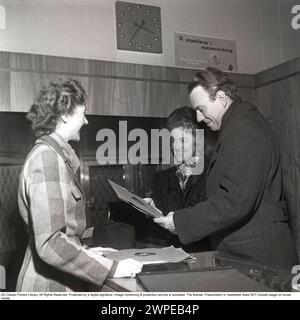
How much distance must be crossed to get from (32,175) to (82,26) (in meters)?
0.88

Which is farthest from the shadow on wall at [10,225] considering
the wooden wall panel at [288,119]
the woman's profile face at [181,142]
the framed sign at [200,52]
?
the wooden wall panel at [288,119]

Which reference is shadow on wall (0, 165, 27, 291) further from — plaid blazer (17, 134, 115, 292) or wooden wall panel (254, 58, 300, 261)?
wooden wall panel (254, 58, 300, 261)

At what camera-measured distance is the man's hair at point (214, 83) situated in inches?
49.1

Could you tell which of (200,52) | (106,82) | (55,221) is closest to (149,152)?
(106,82)

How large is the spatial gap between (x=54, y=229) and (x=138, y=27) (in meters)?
1.04

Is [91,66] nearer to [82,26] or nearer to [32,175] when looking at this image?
[82,26]

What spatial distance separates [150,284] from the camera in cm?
73

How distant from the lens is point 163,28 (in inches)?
63.7

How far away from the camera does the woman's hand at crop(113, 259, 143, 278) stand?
2.67ft

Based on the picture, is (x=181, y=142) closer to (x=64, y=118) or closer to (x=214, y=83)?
(x=214, y=83)

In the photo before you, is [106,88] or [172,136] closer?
[106,88]

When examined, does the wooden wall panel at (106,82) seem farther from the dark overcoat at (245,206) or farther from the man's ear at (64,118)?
the dark overcoat at (245,206)

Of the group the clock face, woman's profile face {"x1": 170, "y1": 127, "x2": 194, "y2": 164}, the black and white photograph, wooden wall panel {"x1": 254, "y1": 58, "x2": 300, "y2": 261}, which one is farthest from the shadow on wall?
wooden wall panel {"x1": 254, "y1": 58, "x2": 300, "y2": 261}

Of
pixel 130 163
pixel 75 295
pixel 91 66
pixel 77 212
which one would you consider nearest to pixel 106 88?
pixel 91 66
